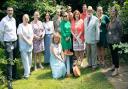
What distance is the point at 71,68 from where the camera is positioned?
12641mm

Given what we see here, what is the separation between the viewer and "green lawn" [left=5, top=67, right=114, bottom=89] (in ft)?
38.0

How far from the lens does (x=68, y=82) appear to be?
1199cm

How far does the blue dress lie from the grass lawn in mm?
220

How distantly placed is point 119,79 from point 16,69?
326 cm

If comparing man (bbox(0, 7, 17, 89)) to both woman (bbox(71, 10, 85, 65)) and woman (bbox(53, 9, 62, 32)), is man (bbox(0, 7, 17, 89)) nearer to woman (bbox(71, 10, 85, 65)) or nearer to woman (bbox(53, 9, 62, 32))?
woman (bbox(71, 10, 85, 65))

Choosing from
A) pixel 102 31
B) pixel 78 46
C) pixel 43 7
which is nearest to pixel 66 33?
pixel 78 46

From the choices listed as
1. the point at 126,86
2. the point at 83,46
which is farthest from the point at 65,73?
the point at 126,86

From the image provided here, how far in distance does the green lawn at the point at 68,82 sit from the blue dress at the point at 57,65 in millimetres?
220

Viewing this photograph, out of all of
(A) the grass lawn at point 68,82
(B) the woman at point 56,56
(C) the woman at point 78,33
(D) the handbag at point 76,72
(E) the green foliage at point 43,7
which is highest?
(E) the green foliage at point 43,7

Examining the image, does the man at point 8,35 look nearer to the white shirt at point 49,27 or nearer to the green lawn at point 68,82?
the green lawn at point 68,82

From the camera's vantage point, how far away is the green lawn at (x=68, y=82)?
38.0 feet

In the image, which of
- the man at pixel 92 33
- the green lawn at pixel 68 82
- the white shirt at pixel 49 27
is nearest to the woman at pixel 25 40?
the green lawn at pixel 68 82

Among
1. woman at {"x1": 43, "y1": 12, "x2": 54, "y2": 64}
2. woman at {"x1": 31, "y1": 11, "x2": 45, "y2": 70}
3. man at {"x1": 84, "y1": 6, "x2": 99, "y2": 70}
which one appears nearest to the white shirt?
woman at {"x1": 43, "y1": 12, "x2": 54, "y2": 64}

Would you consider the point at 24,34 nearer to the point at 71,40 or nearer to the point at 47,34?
the point at 47,34
